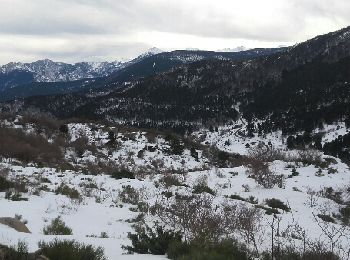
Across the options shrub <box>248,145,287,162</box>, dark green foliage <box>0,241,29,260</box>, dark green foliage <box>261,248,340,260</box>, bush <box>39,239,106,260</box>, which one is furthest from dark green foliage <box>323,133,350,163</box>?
dark green foliage <box>0,241,29,260</box>

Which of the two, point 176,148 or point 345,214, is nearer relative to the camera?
point 345,214

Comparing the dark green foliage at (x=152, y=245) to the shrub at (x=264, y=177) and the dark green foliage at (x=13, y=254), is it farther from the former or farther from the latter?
the shrub at (x=264, y=177)

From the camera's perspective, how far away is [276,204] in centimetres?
1458

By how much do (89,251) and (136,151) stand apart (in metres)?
34.1

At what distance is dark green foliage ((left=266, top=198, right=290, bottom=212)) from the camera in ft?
46.5

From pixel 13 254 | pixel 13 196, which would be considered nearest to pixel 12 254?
pixel 13 254

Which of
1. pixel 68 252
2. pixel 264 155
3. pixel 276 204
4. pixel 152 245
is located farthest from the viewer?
pixel 264 155

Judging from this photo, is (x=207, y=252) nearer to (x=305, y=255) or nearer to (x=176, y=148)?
(x=305, y=255)

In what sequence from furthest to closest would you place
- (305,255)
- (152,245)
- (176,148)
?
(176,148) < (152,245) < (305,255)

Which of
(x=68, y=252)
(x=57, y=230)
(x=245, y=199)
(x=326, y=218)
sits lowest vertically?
(x=245, y=199)

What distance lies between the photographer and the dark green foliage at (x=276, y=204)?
558 inches

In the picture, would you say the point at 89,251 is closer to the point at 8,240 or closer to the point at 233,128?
the point at 8,240

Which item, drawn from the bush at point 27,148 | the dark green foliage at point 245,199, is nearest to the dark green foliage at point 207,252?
the dark green foliage at point 245,199

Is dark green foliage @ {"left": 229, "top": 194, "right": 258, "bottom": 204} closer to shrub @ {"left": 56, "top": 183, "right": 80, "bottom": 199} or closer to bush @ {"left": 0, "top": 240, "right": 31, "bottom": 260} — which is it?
shrub @ {"left": 56, "top": 183, "right": 80, "bottom": 199}
